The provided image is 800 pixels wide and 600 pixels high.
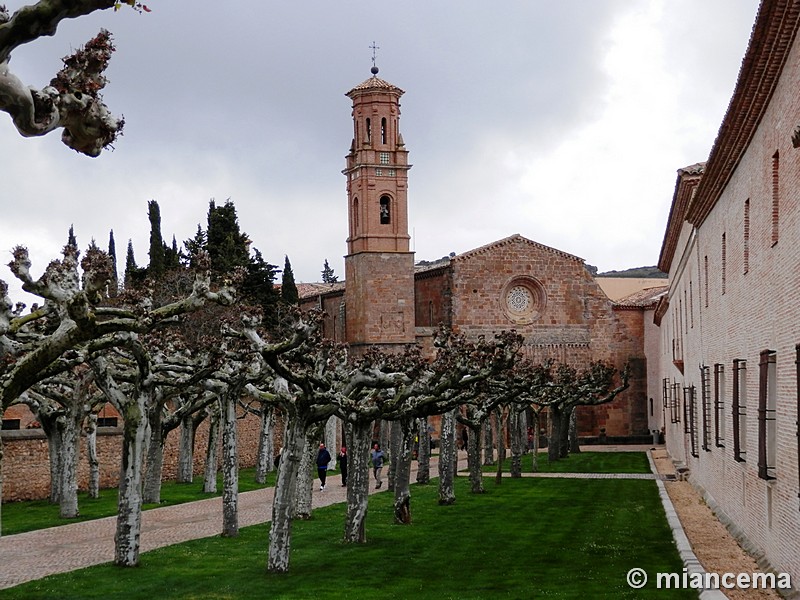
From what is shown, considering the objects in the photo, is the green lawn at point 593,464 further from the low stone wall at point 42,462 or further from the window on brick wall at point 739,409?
the window on brick wall at point 739,409

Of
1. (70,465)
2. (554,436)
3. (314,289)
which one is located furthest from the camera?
(314,289)

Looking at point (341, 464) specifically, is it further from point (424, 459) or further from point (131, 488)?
point (131, 488)

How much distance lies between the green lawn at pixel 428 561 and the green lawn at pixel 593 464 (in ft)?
51.1

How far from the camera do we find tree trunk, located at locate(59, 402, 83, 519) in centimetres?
2702

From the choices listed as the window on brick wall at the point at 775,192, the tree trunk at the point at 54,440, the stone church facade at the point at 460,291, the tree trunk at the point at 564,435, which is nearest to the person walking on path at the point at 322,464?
the tree trunk at the point at 54,440

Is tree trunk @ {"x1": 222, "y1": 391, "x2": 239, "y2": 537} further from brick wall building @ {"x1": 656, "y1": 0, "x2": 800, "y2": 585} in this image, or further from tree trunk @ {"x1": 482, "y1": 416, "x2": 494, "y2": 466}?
tree trunk @ {"x1": 482, "y1": 416, "x2": 494, "y2": 466}

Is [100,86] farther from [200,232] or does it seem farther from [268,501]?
[200,232]

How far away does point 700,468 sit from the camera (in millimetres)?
30016

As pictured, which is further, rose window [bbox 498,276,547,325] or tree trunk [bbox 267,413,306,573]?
rose window [bbox 498,276,547,325]

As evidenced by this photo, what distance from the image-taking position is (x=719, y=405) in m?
23.3

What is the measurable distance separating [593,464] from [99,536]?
2689cm

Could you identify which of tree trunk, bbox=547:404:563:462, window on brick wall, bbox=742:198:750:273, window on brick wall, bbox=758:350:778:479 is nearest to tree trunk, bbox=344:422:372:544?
window on brick wall, bbox=742:198:750:273

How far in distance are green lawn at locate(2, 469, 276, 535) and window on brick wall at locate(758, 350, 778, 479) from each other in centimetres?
1566

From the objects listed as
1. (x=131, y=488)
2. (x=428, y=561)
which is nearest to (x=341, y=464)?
(x=428, y=561)
